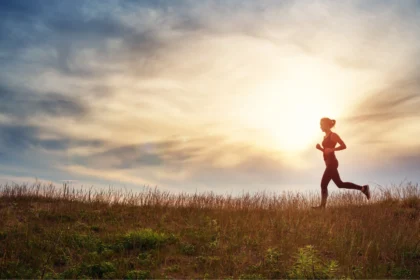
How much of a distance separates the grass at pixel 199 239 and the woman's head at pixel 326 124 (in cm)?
344

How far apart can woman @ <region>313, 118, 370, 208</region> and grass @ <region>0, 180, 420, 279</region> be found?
3.09 ft

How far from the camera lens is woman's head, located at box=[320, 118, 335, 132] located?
55.7ft

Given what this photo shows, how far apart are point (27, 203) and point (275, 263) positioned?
11.3 meters

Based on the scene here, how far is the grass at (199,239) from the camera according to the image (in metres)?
9.77

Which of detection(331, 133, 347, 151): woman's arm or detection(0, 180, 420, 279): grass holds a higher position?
detection(331, 133, 347, 151): woman's arm

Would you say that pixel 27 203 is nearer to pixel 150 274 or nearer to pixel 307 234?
pixel 150 274

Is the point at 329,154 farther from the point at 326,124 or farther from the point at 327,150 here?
the point at 326,124

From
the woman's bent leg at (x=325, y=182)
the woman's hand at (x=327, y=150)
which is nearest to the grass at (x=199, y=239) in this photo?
the woman's bent leg at (x=325, y=182)

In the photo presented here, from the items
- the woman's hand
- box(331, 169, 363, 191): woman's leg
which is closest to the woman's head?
the woman's hand

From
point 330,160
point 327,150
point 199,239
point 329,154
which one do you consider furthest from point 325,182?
point 199,239

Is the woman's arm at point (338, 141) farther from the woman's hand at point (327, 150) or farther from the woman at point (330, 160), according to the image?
the woman's hand at point (327, 150)

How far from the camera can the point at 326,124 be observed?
17000mm

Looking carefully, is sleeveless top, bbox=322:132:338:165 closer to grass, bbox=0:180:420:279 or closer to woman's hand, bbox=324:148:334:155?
woman's hand, bbox=324:148:334:155

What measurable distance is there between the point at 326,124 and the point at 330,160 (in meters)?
1.51
